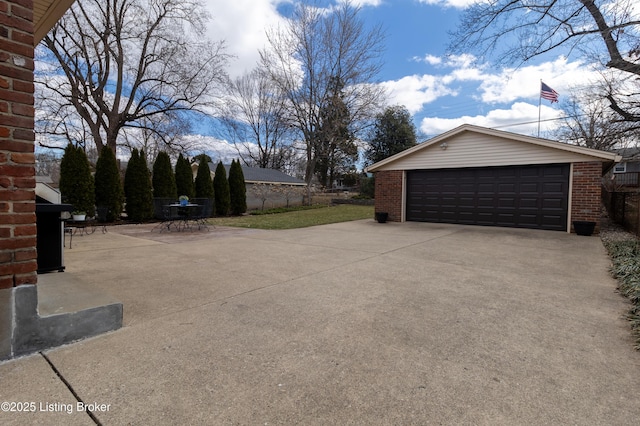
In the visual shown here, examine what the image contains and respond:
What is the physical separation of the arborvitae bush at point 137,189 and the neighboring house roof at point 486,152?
365 inches

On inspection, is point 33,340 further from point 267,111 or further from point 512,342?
point 267,111

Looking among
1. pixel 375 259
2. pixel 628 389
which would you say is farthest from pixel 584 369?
pixel 375 259

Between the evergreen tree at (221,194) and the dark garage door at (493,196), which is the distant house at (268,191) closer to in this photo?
the evergreen tree at (221,194)

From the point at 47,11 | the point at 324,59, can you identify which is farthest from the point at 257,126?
the point at 47,11

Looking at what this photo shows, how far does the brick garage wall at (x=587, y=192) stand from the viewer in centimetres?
840

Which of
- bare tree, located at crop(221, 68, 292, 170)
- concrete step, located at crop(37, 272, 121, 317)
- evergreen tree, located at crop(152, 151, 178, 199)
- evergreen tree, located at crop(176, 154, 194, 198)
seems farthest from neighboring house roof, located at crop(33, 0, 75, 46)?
bare tree, located at crop(221, 68, 292, 170)

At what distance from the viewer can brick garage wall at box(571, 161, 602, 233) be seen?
8398 millimetres

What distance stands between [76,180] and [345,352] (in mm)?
11529

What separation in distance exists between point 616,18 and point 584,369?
9.45 m

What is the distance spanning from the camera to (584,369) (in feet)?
6.60

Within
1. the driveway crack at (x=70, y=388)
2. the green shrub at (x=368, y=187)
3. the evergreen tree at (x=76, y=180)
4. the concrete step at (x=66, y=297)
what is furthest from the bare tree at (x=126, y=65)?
the driveway crack at (x=70, y=388)

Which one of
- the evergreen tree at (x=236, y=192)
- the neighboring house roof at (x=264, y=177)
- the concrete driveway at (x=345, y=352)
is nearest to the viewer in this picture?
the concrete driveway at (x=345, y=352)

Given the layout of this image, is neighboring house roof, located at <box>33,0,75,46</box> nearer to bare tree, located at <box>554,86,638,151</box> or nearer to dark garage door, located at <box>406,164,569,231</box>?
dark garage door, located at <box>406,164,569,231</box>

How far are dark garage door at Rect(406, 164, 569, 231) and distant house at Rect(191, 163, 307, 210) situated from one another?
9.88 metres
